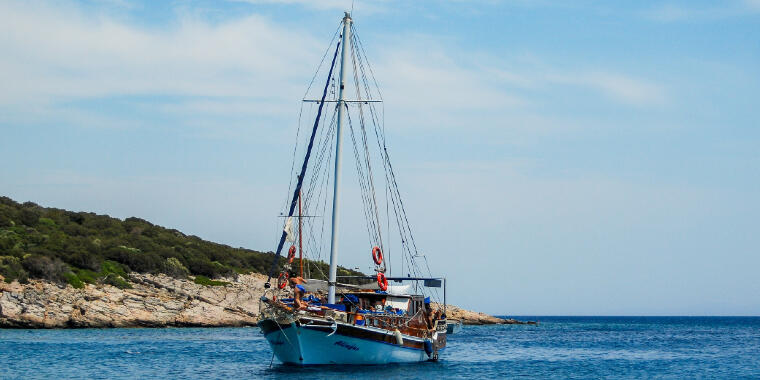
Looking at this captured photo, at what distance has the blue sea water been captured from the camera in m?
40.7

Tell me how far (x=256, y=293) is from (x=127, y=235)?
21.4 metres

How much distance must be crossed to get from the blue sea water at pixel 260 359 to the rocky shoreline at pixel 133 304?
2879 mm

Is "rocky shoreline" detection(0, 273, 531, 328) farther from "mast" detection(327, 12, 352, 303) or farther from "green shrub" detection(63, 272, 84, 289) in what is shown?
"mast" detection(327, 12, 352, 303)

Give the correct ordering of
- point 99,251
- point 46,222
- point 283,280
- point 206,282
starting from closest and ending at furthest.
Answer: point 283,280 → point 99,251 → point 206,282 → point 46,222

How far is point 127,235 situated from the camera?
103m

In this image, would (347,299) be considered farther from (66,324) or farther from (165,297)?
(165,297)

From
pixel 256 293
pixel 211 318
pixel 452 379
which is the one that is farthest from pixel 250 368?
pixel 256 293

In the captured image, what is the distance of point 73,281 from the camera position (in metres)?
78.0

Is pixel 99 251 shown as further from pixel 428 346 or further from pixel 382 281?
pixel 428 346

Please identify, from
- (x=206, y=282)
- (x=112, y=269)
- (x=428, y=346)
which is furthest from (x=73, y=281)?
(x=428, y=346)

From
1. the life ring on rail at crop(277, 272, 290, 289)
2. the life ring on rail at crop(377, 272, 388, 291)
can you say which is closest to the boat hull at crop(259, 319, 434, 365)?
the life ring on rail at crop(277, 272, 290, 289)

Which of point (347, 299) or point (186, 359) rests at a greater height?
point (347, 299)

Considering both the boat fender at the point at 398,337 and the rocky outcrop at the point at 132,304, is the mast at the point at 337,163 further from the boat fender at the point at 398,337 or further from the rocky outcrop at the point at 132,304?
the rocky outcrop at the point at 132,304

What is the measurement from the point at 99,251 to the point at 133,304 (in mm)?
14145
